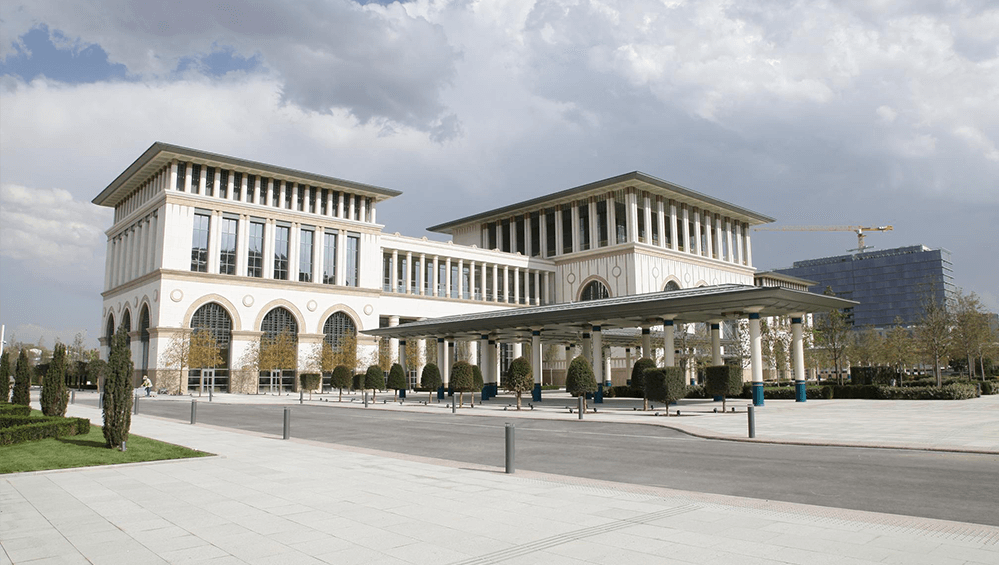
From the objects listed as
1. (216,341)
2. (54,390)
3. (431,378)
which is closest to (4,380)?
(54,390)

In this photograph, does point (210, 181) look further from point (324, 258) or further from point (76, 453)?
point (76, 453)

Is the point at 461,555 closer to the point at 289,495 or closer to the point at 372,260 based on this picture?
the point at 289,495

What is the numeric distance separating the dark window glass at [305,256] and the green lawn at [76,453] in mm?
48871

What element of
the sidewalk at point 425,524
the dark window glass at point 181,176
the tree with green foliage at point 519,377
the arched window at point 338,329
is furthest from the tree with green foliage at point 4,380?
the arched window at point 338,329

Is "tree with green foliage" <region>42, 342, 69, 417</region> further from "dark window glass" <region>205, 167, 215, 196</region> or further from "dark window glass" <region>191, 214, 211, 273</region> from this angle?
"dark window glass" <region>205, 167, 215, 196</region>

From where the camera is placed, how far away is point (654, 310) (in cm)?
3447

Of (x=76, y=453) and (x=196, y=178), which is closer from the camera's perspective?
(x=76, y=453)

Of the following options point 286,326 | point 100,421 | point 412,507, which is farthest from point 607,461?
point 286,326

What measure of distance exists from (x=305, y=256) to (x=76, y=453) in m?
53.2

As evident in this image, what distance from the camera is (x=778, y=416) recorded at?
1025 inches

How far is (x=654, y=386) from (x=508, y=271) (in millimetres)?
53374

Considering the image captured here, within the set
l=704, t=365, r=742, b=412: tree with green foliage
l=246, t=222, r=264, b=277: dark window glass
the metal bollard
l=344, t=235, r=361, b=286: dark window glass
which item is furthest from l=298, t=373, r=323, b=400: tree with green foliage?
the metal bollard

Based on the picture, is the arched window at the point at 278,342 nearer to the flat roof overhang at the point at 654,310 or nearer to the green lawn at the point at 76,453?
the flat roof overhang at the point at 654,310

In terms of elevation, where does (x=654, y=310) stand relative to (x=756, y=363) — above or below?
above
